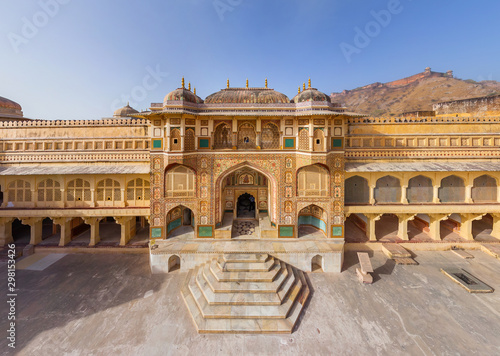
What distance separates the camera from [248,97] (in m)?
11.8

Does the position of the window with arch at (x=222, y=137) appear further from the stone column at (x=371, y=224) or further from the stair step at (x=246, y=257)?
the stone column at (x=371, y=224)

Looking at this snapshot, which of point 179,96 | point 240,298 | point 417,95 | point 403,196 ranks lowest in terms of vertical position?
point 240,298

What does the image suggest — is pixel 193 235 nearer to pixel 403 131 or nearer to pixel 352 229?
pixel 352 229

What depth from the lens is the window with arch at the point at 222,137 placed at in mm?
11539

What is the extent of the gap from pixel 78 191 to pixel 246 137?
10227 millimetres

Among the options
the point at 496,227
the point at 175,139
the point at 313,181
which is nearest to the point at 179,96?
the point at 175,139

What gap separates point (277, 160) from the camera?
1133cm

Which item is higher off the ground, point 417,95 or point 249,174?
point 417,95

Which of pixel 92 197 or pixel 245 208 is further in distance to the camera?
pixel 245 208

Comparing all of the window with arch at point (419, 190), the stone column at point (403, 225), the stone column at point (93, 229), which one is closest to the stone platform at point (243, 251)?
the stone column at point (93, 229)

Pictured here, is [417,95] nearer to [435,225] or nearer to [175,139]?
[435,225]

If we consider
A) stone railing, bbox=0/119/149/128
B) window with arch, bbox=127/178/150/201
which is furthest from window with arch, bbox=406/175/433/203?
stone railing, bbox=0/119/149/128

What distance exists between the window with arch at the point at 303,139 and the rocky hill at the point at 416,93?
53.0m

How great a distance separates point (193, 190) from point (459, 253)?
50.2 feet
